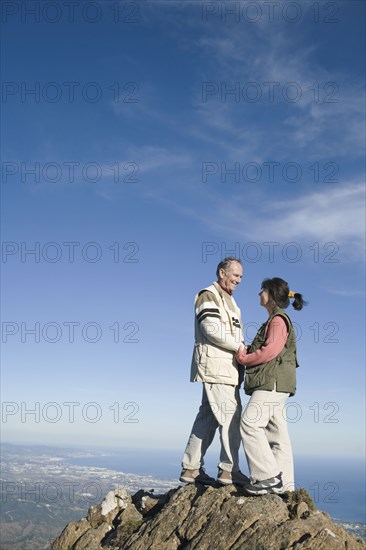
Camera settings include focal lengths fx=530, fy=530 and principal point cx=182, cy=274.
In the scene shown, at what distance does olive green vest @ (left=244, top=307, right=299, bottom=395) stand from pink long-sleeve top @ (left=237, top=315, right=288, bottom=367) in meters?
0.11

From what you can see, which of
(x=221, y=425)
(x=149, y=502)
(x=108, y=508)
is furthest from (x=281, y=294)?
(x=108, y=508)

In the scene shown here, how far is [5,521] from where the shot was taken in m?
175

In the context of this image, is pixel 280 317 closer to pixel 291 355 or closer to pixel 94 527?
pixel 291 355

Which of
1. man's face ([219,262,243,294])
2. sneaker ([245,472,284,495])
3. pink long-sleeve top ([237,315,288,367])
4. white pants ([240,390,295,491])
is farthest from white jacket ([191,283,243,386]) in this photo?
sneaker ([245,472,284,495])

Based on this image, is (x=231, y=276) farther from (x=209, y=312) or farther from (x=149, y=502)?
(x=149, y=502)

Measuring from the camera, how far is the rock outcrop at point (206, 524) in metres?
8.34

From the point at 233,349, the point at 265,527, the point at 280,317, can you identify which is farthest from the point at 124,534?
the point at 280,317

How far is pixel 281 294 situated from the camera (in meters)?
10.0

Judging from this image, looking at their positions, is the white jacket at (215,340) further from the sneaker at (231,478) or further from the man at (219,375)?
the sneaker at (231,478)

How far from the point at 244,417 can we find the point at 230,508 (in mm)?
1555

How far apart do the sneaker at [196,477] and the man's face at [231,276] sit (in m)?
3.63

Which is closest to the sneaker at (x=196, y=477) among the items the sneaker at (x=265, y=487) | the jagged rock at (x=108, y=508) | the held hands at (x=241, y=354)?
the sneaker at (x=265, y=487)

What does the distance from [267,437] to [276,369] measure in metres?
1.49

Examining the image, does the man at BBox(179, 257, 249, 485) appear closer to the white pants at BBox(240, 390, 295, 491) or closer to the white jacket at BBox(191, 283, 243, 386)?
the white jacket at BBox(191, 283, 243, 386)
